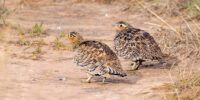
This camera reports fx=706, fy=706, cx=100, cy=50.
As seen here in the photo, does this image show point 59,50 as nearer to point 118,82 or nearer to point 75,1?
point 118,82

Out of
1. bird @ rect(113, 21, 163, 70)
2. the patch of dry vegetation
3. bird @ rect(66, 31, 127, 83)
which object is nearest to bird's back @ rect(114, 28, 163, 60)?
bird @ rect(113, 21, 163, 70)

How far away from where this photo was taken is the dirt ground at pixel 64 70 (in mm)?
8516

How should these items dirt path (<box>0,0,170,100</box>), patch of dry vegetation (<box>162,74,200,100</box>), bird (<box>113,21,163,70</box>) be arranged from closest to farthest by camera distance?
patch of dry vegetation (<box>162,74,200,100</box>) < dirt path (<box>0,0,170,100</box>) < bird (<box>113,21,163,70</box>)

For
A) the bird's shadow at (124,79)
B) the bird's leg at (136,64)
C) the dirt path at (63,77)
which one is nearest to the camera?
the dirt path at (63,77)

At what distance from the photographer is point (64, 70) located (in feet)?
33.1

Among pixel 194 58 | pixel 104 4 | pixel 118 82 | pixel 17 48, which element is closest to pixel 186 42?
pixel 194 58

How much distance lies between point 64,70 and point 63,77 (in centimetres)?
49

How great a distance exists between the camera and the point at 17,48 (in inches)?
442

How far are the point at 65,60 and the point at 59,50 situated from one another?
2.03ft

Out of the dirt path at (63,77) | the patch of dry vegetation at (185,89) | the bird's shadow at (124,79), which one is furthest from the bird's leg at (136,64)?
the patch of dry vegetation at (185,89)

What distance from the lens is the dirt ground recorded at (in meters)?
8.52

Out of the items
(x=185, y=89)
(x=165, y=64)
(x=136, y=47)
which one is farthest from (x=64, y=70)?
(x=185, y=89)

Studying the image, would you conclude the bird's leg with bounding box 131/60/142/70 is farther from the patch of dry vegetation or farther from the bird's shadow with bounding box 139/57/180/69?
the patch of dry vegetation

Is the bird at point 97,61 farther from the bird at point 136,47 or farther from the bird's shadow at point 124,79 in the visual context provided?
the bird at point 136,47
